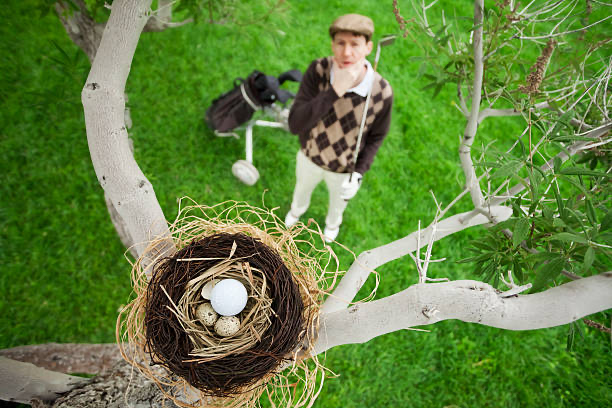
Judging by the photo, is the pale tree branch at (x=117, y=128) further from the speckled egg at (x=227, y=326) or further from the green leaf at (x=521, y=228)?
the green leaf at (x=521, y=228)

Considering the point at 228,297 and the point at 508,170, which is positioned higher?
the point at 508,170

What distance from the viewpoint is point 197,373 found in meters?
1.11

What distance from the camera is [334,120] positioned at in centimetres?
222

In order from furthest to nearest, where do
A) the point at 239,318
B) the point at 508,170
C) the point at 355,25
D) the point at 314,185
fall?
1. the point at 314,185
2. the point at 355,25
3. the point at 239,318
4. the point at 508,170

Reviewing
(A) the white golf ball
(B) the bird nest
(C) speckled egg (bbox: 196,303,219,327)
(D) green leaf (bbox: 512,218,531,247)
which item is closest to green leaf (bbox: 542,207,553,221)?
(D) green leaf (bbox: 512,218,531,247)

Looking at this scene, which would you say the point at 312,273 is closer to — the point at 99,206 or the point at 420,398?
the point at 420,398

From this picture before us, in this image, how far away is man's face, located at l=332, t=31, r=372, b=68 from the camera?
188 cm

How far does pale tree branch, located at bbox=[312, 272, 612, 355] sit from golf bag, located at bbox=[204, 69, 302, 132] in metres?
2.20

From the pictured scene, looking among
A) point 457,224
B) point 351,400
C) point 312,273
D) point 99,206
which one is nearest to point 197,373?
point 312,273

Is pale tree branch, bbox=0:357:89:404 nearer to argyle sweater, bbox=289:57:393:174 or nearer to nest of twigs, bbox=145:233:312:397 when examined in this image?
→ nest of twigs, bbox=145:233:312:397

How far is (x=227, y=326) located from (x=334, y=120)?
1.37m

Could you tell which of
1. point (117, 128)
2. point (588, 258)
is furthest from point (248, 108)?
point (588, 258)

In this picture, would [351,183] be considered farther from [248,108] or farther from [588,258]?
[588,258]

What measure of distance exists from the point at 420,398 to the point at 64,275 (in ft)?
9.02
